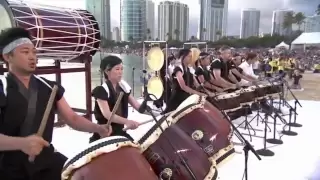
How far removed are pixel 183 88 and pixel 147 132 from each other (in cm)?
168

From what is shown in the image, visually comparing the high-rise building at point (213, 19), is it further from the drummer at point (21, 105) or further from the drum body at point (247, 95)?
the drummer at point (21, 105)

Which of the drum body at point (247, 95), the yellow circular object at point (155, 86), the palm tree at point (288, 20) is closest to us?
the drum body at point (247, 95)

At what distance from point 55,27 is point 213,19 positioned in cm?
1201

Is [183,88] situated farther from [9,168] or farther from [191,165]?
[9,168]

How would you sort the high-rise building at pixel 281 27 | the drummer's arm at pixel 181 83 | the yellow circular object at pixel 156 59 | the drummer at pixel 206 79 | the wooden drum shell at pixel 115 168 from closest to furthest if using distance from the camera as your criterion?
1. the wooden drum shell at pixel 115 168
2. the drummer's arm at pixel 181 83
3. the drummer at pixel 206 79
4. the yellow circular object at pixel 156 59
5. the high-rise building at pixel 281 27

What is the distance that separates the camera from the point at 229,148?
198cm

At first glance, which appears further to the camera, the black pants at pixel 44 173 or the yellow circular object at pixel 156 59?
the yellow circular object at pixel 156 59

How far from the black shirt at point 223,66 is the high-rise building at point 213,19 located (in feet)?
25.0

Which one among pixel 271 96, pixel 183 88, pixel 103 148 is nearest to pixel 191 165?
pixel 103 148

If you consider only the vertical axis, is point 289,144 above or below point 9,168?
below

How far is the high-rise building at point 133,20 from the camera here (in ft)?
22.5

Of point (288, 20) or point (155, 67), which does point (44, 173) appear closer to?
point (155, 67)

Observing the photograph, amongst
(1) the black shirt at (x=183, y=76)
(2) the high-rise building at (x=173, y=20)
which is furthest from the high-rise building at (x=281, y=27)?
(1) the black shirt at (x=183, y=76)

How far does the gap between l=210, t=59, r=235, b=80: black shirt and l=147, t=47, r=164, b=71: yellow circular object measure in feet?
4.48
